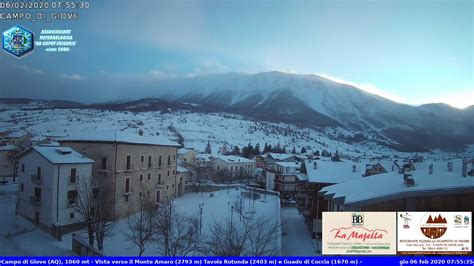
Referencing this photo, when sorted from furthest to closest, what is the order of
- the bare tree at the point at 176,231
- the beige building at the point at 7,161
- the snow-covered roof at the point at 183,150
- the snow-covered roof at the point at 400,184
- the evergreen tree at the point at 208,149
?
the snow-covered roof at the point at 183,150 → the evergreen tree at the point at 208,149 → the beige building at the point at 7,161 → the bare tree at the point at 176,231 → the snow-covered roof at the point at 400,184

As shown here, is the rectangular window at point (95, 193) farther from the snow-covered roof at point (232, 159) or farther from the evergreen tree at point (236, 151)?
the evergreen tree at point (236, 151)

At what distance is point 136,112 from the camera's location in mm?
5383

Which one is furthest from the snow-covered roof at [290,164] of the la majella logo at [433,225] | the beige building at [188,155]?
the la majella logo at [433,225]

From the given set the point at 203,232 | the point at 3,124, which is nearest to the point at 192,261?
the point at 203,232

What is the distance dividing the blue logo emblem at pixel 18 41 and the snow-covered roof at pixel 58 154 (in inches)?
54.7

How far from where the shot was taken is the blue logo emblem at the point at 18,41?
14.5 ft

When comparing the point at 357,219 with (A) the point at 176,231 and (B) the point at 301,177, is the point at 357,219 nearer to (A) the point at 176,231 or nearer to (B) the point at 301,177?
(B) the point at 301,177

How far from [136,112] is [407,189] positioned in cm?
423

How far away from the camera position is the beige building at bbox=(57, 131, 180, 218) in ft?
17.0

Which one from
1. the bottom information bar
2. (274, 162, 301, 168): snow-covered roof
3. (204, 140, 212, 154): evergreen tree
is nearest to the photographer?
the bottom information bar

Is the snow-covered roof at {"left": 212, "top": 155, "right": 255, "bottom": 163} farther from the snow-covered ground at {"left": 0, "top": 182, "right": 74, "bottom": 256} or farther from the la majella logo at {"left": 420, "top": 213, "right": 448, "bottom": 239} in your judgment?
the la majella logo at {"left": 420, "top": 213, "right": 448, "bottom": 239}

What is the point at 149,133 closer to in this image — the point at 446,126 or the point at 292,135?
the point at 292,135

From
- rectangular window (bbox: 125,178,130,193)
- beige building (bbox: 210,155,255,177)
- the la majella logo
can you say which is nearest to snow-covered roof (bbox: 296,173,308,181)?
beige building (bbox: 210,155,255,177)

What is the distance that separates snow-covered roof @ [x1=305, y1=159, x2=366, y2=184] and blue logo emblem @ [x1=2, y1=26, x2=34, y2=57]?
493 cm
